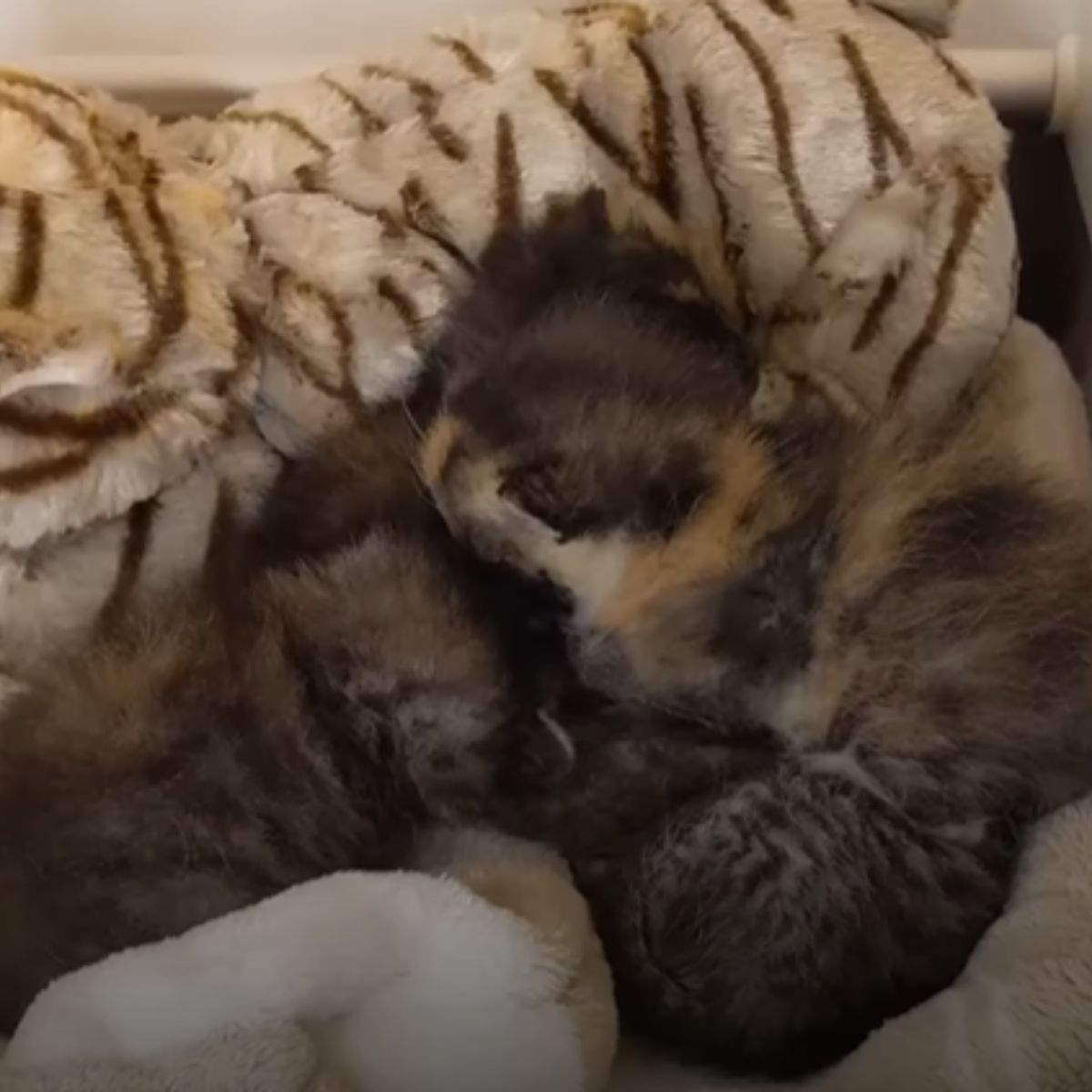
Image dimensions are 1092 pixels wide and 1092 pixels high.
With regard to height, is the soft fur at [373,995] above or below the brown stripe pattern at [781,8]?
below

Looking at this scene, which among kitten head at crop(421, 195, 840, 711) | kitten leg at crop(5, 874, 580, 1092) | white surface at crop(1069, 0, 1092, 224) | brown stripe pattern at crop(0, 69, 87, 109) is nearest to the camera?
kitten leg at crop(5, 874, 580, 1092)

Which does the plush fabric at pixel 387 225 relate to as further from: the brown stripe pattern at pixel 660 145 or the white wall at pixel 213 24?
the white wall at pixel 213 24

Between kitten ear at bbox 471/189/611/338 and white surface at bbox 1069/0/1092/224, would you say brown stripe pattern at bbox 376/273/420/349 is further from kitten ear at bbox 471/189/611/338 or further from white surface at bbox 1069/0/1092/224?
white surface at bbox 1069/0/1092/224

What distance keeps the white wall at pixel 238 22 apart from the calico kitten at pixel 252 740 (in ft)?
1.52

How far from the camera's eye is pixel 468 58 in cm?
121

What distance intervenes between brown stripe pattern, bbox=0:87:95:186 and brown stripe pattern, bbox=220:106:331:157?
0.42 feet

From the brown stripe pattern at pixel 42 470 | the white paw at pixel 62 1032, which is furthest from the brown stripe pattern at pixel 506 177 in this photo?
the white paw at pixel 62 1032

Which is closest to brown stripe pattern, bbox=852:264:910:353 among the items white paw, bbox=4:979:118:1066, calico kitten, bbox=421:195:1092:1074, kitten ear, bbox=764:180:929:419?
kitten ear, bbox=764:180:929:419

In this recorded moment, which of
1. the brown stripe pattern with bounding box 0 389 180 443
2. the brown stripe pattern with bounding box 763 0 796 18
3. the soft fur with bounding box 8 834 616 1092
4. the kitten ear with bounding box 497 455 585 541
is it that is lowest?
the soft fur with bounding box 8 834 616 1092

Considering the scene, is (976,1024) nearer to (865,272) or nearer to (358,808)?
(358,808)

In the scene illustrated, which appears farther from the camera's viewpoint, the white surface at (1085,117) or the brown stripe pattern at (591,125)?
the white surface at (1085,117)

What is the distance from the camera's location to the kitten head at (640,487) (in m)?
1.02

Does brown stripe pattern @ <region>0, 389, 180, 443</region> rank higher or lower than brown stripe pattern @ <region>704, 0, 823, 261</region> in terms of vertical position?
lower

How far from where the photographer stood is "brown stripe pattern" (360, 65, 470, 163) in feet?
3.85
